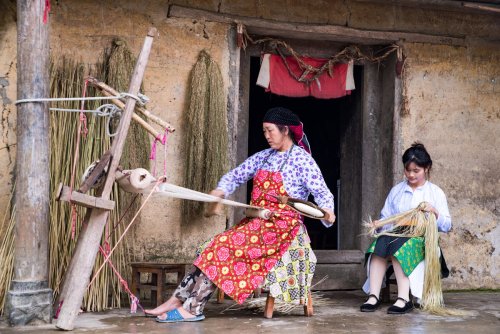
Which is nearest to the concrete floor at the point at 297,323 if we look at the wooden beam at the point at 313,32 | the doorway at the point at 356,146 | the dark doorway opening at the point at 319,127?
the doorway at the point at 356,146

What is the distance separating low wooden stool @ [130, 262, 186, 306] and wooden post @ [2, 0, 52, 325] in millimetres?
943

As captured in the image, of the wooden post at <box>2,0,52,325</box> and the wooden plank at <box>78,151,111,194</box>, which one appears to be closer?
the wooden plank at <box>78,151,111,194</box>

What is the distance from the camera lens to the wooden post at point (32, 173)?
476 cm

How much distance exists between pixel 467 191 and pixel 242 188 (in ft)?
7.29

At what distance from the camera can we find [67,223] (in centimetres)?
546

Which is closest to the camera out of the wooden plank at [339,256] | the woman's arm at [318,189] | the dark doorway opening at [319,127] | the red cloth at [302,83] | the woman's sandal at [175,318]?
the woman's sandal at [175,318]

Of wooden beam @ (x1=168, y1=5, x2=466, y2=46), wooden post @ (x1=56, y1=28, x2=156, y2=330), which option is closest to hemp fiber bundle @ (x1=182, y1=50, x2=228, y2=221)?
wooden beam @ (x1=168, y1=5, x2=466, y2=46)

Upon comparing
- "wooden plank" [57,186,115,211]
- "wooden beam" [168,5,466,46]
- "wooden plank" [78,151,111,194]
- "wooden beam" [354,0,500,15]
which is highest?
"wooden beam" [354,0,500,15]

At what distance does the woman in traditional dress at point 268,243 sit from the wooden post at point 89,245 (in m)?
0.70

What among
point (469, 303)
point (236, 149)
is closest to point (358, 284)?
point (469, 303)

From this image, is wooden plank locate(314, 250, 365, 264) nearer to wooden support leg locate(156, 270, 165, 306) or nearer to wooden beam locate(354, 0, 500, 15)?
wooden support leg locate(156, 270, 165, 306)

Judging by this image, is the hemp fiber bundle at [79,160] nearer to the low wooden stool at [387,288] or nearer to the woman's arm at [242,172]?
the woman's arm at [242,172]

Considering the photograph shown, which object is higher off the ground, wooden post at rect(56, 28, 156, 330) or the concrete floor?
wooden post at rect(56, 28, 156, 330)

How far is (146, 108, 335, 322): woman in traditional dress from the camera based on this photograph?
16.7 feet
